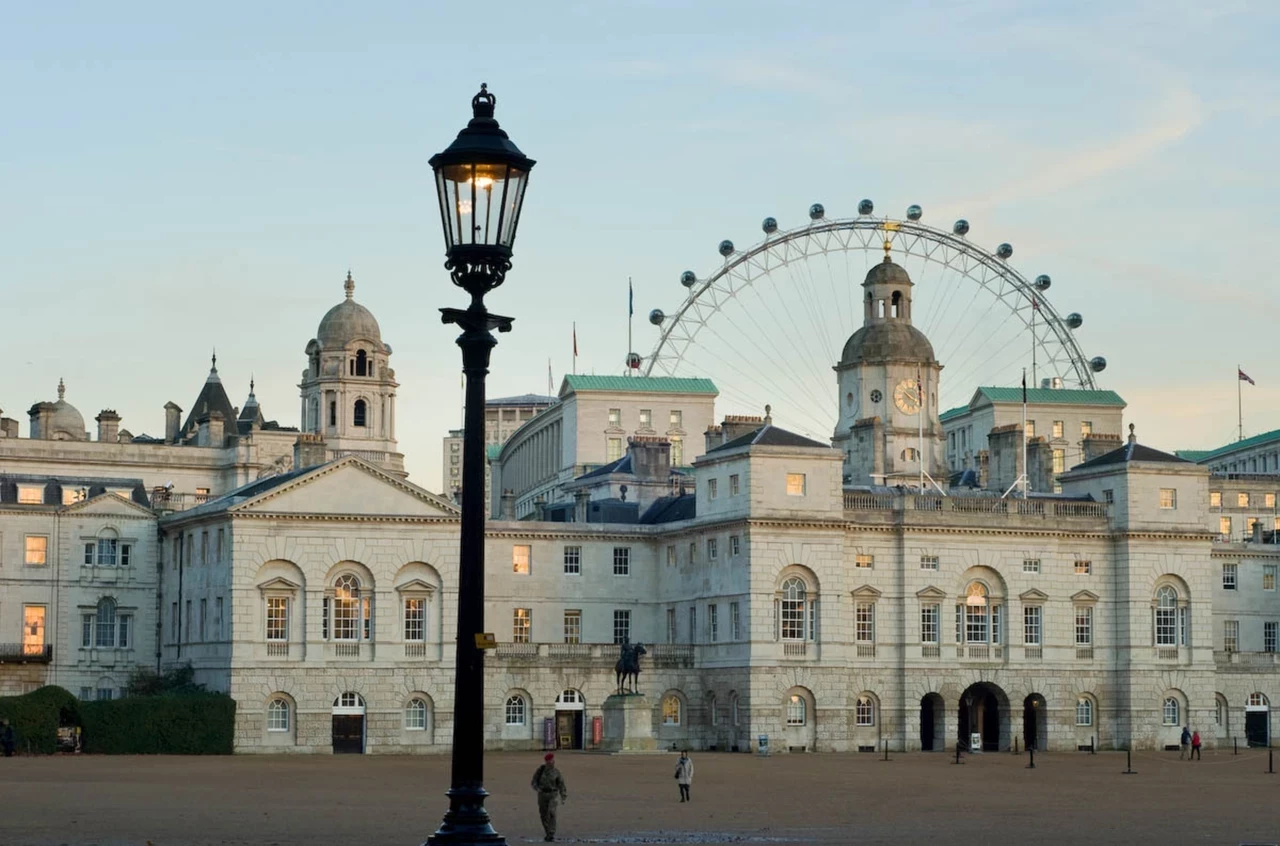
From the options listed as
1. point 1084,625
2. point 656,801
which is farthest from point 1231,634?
point 656,801

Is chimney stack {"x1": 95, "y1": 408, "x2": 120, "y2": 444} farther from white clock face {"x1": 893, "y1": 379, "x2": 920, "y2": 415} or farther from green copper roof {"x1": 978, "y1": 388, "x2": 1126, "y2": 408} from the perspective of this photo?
Result: green copper roof {"x1": 978, "y1": 388, "x2": 1126, "y2": 408}

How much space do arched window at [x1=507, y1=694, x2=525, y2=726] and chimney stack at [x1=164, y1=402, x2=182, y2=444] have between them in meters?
58.9

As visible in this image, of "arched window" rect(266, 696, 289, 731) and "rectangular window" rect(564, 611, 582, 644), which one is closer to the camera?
"arched window" rect(266, 696, 289, 731)

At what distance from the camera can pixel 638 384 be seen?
164625 millimetres

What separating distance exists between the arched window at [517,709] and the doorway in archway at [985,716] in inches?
803

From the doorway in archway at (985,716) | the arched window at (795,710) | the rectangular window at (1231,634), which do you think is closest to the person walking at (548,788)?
the arched window at (795,710)

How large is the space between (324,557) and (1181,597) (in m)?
40.1

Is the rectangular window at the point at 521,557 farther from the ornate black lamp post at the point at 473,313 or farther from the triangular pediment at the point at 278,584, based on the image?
the ornate black lamp post at the point at 473,313

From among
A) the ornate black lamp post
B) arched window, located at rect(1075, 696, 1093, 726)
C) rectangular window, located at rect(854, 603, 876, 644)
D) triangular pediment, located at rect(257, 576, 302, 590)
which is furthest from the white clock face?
the ornate black lamp post

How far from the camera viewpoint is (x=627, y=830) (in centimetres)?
5003

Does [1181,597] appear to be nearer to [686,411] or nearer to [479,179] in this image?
[686,411]

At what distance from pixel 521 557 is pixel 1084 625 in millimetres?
26297

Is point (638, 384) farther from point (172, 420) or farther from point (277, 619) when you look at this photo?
point (277, 619)

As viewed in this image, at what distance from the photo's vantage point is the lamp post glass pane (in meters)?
24.0
